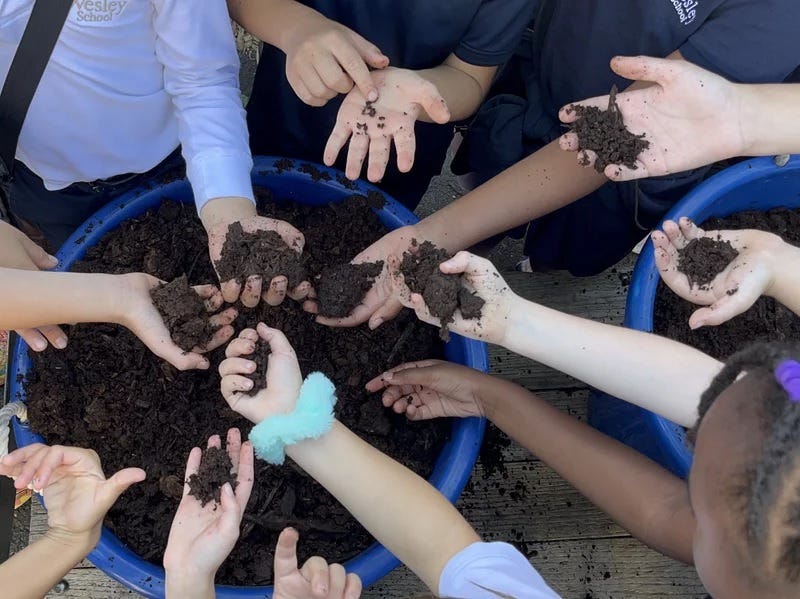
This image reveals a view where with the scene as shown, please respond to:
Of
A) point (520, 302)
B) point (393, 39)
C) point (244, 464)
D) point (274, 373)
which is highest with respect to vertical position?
point (393, 39)

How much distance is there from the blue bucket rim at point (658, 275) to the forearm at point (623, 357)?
38 mm

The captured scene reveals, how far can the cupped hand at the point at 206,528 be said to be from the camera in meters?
1.00

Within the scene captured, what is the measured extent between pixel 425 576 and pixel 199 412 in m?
0.58

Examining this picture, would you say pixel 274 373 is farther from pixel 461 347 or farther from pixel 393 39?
pixel 393 39

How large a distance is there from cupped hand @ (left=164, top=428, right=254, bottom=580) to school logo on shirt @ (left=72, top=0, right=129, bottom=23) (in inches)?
29.4

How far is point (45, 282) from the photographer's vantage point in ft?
3.59

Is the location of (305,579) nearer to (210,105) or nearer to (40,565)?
(40,565)

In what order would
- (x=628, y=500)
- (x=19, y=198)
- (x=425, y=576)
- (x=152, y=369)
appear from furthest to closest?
(x=19, y=198), (x=152, y=369), (x=628, y=500), (x=425, y=576)

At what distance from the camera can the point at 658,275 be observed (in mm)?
1269

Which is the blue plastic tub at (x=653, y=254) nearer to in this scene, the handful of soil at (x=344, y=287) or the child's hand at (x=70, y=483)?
the handful of soil at (x=344, y=287)

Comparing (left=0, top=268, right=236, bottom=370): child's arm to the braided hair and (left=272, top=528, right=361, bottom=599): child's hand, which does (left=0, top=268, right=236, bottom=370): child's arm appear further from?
the braided hair

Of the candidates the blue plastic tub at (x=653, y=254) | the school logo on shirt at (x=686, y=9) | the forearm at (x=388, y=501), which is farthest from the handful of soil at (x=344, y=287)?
the school logo on shirt at (x=686, y=9)

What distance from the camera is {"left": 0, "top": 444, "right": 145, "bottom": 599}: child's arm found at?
1.07 meters

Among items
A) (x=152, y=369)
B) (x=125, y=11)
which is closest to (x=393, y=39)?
(x=125, y=11)
